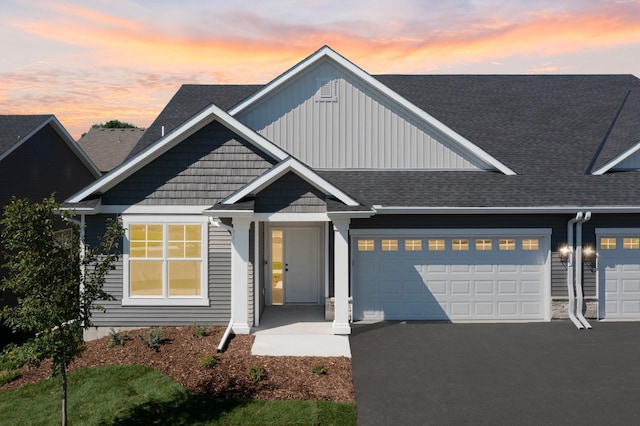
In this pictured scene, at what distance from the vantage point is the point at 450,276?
13.7m

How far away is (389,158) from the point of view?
1522 centimetres

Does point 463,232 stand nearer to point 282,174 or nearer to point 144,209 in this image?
point 282,174

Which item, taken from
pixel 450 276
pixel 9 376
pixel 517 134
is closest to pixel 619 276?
pixel 450 276

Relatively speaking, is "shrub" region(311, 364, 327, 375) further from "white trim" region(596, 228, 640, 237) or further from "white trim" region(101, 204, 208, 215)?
"white trim" region(596, 228, 640, 237)

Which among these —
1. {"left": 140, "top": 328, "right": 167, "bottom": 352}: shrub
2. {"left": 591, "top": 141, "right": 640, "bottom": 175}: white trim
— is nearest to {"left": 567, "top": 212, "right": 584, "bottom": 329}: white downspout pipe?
{"left": 591, "top": 141, "right": 640, "bottom": 175}: white trim

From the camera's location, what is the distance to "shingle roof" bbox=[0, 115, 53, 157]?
63.7 ft

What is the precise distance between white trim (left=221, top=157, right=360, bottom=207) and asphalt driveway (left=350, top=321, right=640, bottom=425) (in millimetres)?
3521

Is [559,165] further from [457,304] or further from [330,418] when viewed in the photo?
[330,418]

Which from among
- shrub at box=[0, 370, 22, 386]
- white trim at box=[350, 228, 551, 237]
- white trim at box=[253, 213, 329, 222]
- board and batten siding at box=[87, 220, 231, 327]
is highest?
white trim at box=[253, 213, 329, 222]

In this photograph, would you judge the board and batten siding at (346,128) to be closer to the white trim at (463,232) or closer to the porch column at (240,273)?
the white trim at (463,232)

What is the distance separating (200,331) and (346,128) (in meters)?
7.55

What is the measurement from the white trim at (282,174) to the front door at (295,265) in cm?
349

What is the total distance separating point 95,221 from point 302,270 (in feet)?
19.8

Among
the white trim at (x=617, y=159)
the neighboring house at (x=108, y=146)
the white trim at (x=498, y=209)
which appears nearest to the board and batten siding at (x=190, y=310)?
the white trim at (x=498, y=209)
